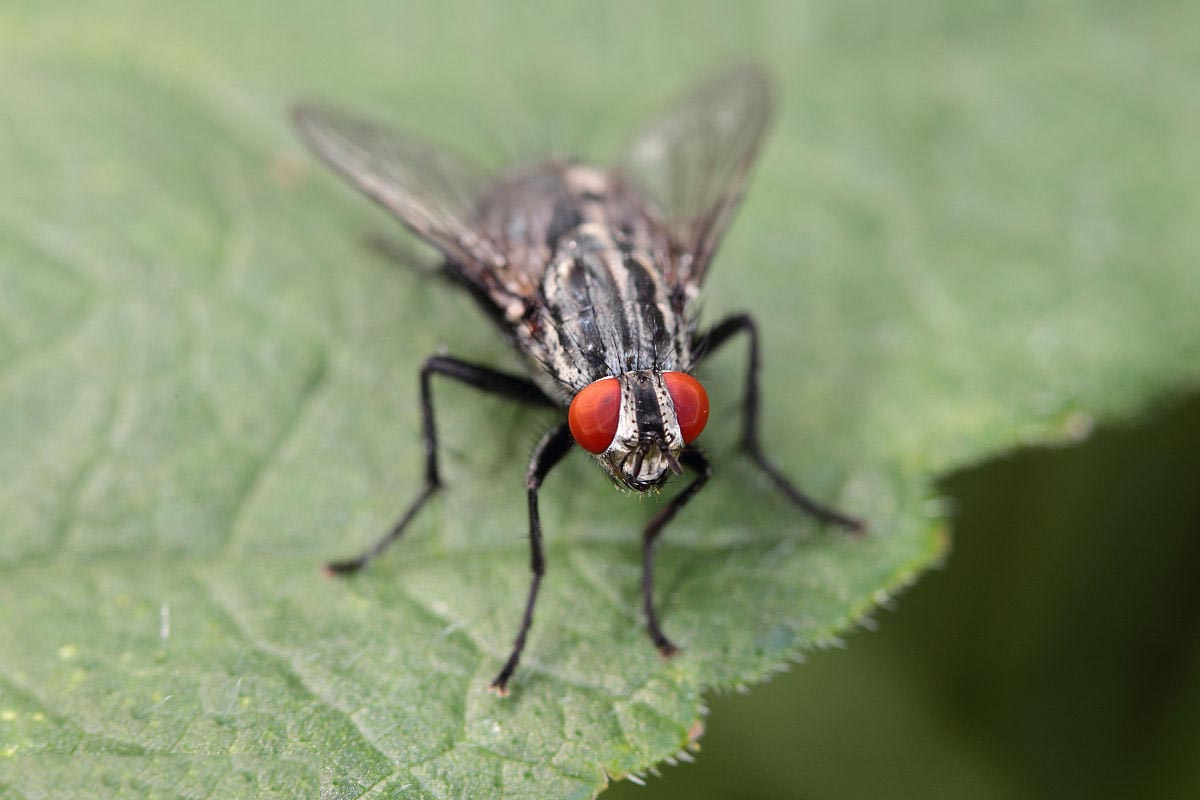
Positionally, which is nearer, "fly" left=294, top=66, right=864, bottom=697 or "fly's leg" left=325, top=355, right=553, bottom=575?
"fly" left=294, top=66, right=864, bottom=697

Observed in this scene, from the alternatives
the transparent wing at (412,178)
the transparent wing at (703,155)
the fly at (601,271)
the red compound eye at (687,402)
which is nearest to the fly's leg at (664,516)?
the fly at (601,271)

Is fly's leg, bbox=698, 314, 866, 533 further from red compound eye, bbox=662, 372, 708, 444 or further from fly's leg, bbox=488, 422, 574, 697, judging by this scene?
fly's leg, bbox=488, 422, 574, 697

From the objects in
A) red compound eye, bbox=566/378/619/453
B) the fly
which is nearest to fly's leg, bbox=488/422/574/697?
the fly

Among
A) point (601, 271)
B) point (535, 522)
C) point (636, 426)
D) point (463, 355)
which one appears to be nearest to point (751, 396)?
point (601, 271)

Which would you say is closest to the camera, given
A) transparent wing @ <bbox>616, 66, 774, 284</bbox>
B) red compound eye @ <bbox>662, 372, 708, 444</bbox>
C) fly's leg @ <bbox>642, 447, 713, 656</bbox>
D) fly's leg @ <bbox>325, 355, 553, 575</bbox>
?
red compound eye @ <bbox>662, 372, 708, 444</bbox>

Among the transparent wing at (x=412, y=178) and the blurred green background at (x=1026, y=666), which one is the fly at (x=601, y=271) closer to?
the transparent wing at (x=412, y=178)

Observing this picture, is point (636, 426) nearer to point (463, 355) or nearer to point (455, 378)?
point (455, 378)

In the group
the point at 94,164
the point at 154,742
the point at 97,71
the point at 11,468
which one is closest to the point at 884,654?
the point at 154,742
